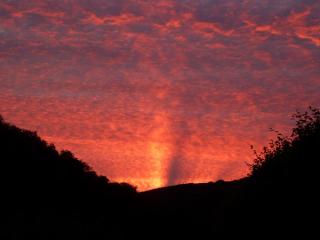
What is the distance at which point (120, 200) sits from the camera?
57562 mm

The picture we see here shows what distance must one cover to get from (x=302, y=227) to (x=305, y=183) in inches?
130

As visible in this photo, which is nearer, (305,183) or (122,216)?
(305,183)

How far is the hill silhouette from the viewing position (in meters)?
34.7

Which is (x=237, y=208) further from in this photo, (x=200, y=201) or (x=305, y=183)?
(x=200, y=201)

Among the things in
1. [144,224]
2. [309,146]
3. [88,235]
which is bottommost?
[88,235]

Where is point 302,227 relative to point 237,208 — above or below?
below

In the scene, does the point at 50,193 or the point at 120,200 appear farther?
the point at 120,200

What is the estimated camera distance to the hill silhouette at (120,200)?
3466 cm

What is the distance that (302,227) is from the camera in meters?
33.0

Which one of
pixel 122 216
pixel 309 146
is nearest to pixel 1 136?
pixel 122 216

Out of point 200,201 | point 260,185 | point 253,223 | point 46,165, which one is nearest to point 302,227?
point 253,223

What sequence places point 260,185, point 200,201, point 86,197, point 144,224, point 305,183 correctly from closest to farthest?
point 305,183
point 260,185
point 144,224
point 86,197
point 200,201

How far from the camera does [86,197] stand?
53.4m

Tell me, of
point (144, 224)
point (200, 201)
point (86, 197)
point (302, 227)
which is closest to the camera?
point (302, 227)
